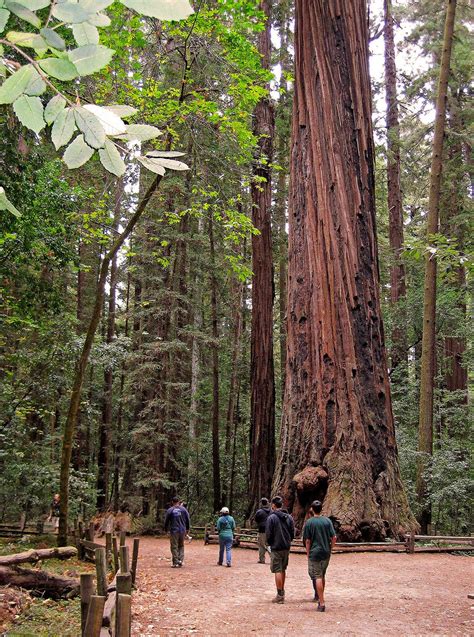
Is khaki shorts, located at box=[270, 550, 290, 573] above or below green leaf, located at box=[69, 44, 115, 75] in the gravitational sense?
below

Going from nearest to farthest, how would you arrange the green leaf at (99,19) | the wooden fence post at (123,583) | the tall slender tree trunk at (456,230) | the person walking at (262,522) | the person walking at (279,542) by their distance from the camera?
the green leaf at (99,19), the wooden fence post at (123,583), the person walking at (279,542), the person walking at (262,522), the tall slender tree trunk at (456,230)

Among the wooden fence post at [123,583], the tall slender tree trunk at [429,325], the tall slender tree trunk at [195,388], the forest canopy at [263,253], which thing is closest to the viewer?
the wooden fence post at [123,583]

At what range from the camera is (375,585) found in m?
8.37

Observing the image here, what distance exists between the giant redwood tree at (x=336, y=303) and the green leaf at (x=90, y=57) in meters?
10.8

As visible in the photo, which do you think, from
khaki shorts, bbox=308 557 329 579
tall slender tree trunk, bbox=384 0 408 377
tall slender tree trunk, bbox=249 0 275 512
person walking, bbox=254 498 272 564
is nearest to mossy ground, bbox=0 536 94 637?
khaki shorts, bbox=308 557 329 579

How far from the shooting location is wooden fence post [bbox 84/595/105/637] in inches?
153

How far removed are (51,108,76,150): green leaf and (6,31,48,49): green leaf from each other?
17 centimetres

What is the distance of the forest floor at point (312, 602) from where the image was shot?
Answer: 6324 mm

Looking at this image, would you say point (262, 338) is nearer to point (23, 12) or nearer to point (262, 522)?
point (262, 522)

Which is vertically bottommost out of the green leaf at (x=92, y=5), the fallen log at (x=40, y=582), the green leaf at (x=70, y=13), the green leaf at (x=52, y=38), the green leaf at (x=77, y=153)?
the fallen log at (x=40, y=582)

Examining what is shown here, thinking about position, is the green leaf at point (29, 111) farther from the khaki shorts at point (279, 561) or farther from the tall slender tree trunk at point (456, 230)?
the tall slender tree trunk at point (456, 230)

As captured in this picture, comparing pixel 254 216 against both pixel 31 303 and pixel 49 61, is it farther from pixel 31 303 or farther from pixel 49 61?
pixel 49 61

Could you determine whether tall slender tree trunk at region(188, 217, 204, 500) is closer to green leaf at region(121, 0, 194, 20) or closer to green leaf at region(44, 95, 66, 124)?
green leaf at region(44, 95, 66, 124)

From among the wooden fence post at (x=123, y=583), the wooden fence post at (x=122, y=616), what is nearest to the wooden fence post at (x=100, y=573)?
the wooden fence post at (x=123, y=583)
